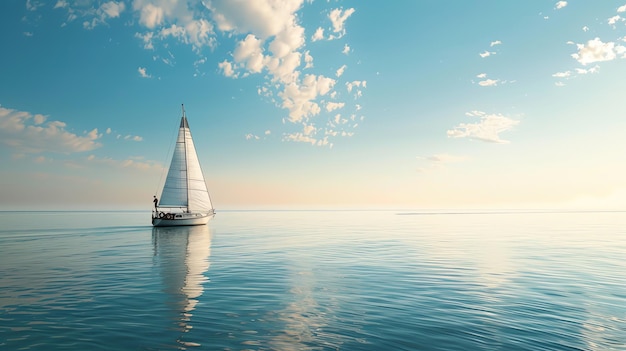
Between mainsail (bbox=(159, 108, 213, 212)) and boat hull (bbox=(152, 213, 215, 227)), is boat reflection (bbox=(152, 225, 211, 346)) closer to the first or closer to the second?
boat hull (bbox=(152, 213, 215, 227))

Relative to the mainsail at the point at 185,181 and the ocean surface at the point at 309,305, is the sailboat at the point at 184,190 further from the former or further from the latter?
the ocean surface at the point at 309,305

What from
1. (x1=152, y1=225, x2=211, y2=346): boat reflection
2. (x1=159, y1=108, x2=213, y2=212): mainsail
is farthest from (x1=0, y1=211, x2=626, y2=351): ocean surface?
(x1=159, y1=108, x2=213, y2=212): mainsail

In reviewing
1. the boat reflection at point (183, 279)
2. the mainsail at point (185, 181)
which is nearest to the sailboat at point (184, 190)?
the mainsail at point (185, 181)

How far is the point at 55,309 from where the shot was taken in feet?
49.2

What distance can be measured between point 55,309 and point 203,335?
804 cm

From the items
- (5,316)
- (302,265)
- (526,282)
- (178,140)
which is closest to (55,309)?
(5,316)

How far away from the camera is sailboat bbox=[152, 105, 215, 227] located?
258 feet

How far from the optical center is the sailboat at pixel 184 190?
78.6 metres

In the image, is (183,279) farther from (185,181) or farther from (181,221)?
(185,181)

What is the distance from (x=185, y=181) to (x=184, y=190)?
6.96 ft

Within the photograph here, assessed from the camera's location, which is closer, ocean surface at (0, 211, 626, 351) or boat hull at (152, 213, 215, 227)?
ocean surface at (0, 211, 626, 351)

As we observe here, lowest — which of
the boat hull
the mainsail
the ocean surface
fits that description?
the ocean surface

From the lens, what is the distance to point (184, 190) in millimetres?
80562

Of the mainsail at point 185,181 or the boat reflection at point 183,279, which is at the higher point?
the mainsail at point 185,181
